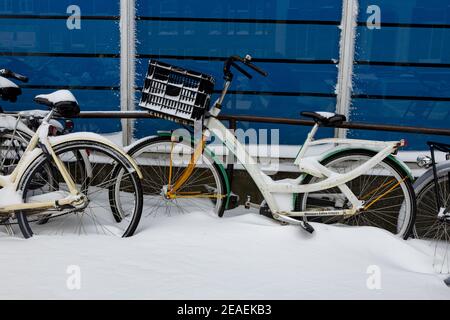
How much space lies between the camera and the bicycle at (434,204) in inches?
168

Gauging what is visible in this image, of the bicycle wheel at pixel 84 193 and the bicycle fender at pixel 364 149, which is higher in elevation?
the bicycle fender at pixel 364 149

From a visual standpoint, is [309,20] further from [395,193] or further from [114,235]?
[114,235]

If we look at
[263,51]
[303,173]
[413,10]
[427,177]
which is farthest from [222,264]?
[413,10]

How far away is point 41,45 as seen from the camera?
5395mm

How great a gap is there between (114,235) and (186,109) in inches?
44.8

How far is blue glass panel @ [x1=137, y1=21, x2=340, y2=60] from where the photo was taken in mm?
5266

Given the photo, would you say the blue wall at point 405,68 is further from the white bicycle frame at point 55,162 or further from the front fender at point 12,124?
the front fender at point 12,124

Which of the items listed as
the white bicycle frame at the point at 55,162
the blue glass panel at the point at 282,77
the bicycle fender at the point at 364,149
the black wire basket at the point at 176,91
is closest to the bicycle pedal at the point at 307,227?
the bicycle fender at the point at 364,149

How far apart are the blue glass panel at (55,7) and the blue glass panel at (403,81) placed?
2496 mm

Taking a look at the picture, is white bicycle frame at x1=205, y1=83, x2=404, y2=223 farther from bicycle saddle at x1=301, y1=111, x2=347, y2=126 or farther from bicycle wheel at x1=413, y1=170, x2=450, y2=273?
A: bicycle wheel at x1=413, y1=170, x2=450, y2=273

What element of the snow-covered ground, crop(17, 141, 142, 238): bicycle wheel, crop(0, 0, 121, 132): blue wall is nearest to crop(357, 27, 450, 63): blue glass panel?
the snow-covered ground

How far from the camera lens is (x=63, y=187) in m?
4.21

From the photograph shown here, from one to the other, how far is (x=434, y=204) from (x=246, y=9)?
2.52 meters
